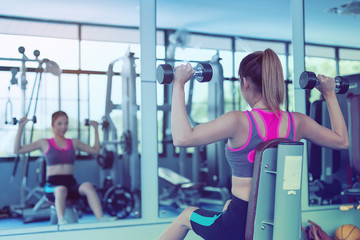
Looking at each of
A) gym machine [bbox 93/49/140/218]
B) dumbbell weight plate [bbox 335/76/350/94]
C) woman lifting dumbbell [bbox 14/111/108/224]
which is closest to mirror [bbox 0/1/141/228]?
gym machine [bbox 93/49/140/218]

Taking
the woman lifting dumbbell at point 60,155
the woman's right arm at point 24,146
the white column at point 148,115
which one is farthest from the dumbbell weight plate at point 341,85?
the woman's right arm at point 24,146

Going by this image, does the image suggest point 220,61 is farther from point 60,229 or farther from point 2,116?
point 60,229

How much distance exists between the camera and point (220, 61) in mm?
4977

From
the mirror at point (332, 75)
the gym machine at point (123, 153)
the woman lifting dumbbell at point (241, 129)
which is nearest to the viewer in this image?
the woman lifting dumbbell at point (241, 129)

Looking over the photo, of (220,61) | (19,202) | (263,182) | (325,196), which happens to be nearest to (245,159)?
(263,182)

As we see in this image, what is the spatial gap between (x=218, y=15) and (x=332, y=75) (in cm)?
249

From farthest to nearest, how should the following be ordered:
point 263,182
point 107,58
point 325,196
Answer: point 107,58 < point 325,196 < point 263,182

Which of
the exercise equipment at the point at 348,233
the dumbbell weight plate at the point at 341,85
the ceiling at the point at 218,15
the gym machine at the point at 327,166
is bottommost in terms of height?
the exercise equipment at the point at 348,233

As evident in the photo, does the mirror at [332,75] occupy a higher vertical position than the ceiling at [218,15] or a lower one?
lower

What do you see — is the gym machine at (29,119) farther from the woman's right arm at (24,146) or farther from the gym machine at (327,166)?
the gym machine at (327,166)

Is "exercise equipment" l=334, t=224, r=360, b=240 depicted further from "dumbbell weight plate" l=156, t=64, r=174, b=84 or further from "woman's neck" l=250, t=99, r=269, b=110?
"dumbbell weight plate" l=156, t=64, r=174, b=84

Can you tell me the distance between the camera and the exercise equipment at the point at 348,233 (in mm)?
3018

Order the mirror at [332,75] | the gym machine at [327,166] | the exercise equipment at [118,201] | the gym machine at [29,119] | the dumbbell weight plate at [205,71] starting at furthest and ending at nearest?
the gym machine at [29,119], the exercise equipment at [118,201], the gym machine at [327,166], the mirror at [332,75], the dumbbell weight plate at [205,71]

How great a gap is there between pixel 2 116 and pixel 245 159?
4.11 metres
